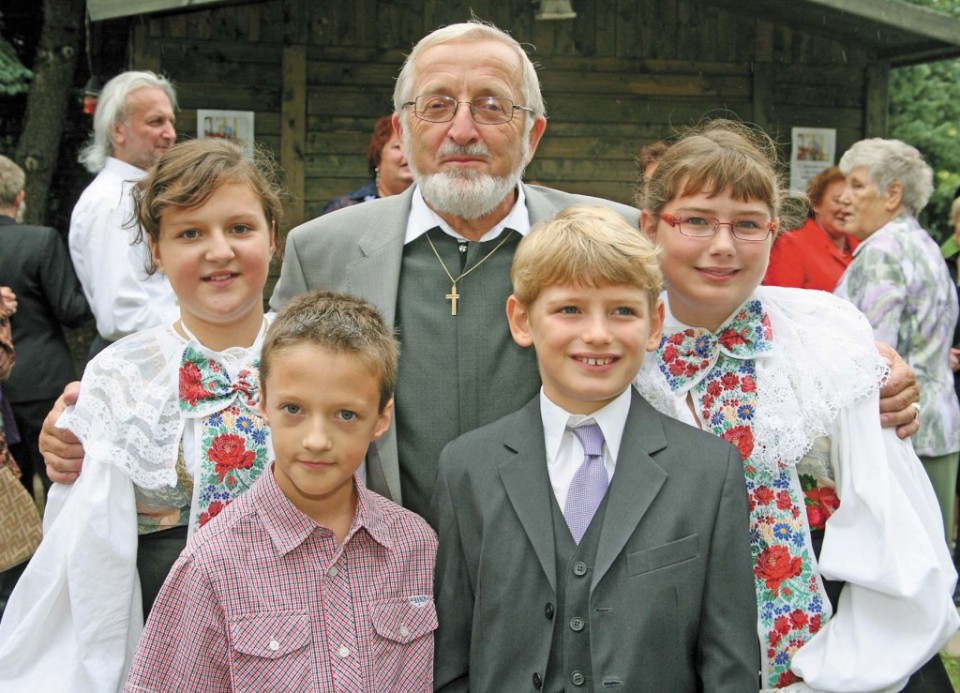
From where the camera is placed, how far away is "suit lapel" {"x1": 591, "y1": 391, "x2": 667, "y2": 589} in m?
2.04

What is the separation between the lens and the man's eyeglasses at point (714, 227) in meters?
2.33

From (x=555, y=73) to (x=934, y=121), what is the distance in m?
5.11

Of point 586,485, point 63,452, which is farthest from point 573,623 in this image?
point 63,452

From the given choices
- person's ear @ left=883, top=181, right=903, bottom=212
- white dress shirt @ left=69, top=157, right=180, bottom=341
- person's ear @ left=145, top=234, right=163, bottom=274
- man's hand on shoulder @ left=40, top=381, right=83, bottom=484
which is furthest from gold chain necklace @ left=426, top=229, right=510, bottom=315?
person's ear @ left=883, top=181, right=903, bottom=212

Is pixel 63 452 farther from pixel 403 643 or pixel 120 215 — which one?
pixel 120 215

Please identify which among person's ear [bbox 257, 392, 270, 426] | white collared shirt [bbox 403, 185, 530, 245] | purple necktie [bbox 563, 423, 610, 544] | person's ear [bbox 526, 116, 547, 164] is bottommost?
purple necktie [bbox 563, 423, 610, 544]

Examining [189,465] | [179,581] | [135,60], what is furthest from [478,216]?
[135,60]

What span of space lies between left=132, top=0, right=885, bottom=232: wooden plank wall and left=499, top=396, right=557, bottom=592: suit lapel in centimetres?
477

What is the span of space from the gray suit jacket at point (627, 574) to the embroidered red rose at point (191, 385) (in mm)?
635

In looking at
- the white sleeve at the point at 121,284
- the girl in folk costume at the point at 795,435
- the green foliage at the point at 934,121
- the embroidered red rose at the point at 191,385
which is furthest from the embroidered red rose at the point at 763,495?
the green foliage at the point at 934,121

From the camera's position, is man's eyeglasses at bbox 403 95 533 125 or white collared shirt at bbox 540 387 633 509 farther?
man's eyeglasses at bbox 403 95 533 125

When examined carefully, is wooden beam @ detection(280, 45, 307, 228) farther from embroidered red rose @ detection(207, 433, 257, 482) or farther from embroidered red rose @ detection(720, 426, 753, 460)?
embroidered red rose @ detection(720, 426, 753, 460)

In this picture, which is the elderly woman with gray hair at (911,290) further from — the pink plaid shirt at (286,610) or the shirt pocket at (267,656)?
the shirt pocket at (267,656)

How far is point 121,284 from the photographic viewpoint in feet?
14.1
